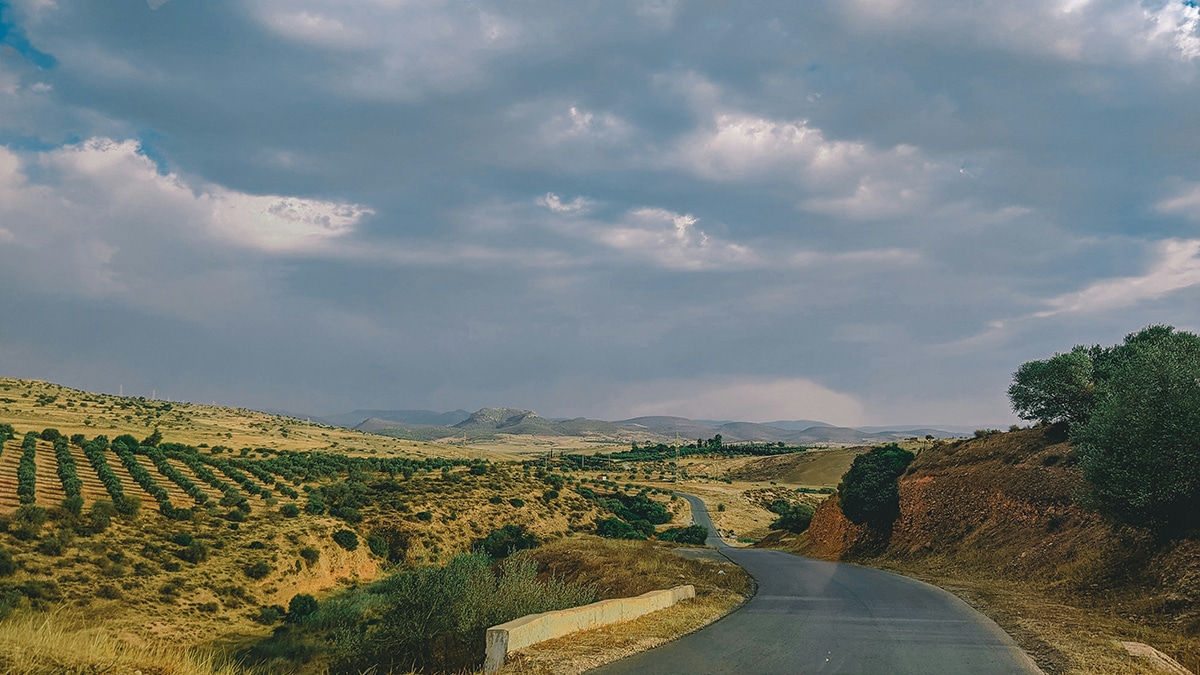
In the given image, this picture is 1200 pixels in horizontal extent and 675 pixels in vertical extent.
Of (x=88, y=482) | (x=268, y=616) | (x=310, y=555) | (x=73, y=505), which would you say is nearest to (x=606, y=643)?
(x=268, y=616)

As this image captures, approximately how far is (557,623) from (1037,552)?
72.8 ft

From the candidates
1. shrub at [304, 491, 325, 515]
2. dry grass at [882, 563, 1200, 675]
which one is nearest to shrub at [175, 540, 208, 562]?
shrub at [304, 491, 325, 515]

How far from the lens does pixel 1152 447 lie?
60.5ft

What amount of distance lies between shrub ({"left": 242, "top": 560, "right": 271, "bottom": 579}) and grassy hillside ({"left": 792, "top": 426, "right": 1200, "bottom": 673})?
3275cm

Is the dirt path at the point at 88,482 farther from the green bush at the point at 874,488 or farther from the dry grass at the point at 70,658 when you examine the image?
the green bush at the point at 874,488

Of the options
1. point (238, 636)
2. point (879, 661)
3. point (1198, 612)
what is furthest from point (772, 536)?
point (879, 661)

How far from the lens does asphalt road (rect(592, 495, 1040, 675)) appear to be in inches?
434

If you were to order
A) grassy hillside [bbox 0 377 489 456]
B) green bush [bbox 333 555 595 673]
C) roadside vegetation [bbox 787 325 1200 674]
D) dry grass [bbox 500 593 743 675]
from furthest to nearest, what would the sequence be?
grassy hillside [bbox 0 377 489 456], roadside vegetation [bbox 787 325 1200 674], green bush [bbox 333 555 595 673], dry grass [bbox 500 593 743 675]

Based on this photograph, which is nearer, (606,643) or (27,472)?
(606,643)

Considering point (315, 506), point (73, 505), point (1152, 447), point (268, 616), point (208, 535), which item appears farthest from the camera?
point (315, 506)

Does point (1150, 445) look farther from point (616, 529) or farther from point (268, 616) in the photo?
point (616, 529)

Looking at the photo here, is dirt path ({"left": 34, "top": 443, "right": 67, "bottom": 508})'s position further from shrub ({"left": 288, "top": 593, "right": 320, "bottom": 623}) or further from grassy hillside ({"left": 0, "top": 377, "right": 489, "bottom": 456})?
grassy hillside ({"left": 0, "top": 377, "right": 489, "bottom": 456})

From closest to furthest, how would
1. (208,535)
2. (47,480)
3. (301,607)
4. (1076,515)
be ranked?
1. (1076,515)
2. (301,607)
3. (208,535)
4. (47,480)

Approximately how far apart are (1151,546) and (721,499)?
8301 centimetres
